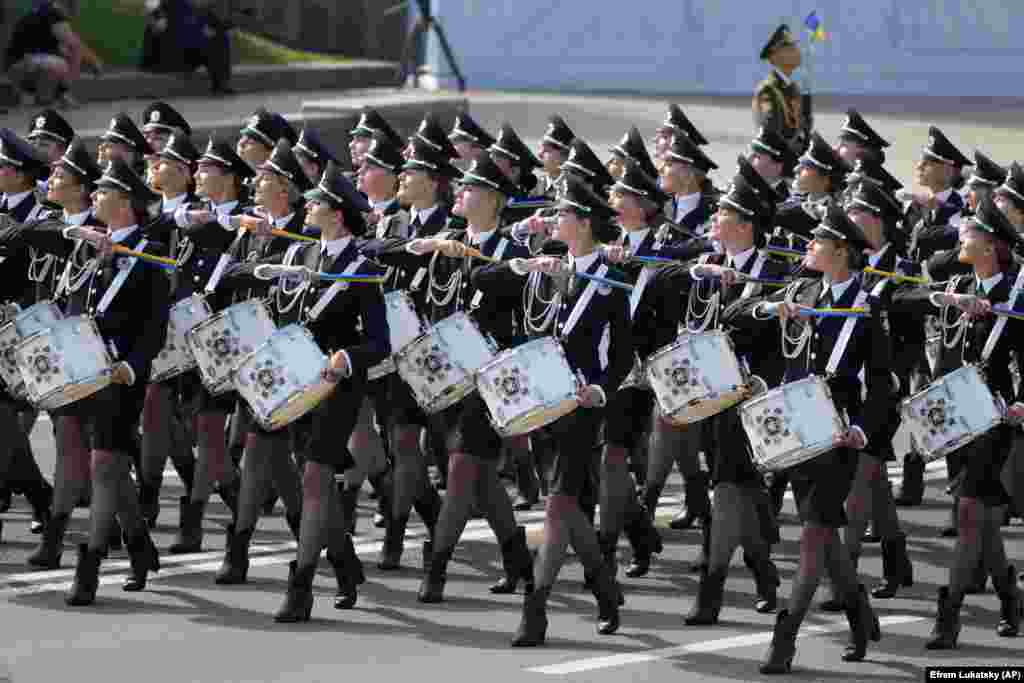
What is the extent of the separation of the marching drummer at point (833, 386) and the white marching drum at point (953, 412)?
0.29 metres

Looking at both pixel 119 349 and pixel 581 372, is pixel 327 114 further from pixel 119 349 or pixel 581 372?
pixel 581 372

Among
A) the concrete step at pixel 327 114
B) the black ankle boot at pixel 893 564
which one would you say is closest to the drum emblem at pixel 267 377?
the black ankle boot at pixel 893 564

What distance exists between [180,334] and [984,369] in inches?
185

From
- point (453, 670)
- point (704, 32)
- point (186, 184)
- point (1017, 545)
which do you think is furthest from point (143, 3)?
point (453, 670)

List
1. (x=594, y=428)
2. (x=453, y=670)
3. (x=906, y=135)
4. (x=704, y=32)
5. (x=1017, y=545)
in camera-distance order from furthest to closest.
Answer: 1. (x=704, y=32)
2. (x=906, y=135)
3. (x=1017, y=545)
4. (x=594, y=428)
5. (x=453, y=670)

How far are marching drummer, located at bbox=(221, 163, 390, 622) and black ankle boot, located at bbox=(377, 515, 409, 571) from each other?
654mm

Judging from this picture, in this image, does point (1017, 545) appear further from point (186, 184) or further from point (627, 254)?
point (186, 184)

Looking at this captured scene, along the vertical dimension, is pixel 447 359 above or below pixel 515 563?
above

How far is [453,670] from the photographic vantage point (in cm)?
1177

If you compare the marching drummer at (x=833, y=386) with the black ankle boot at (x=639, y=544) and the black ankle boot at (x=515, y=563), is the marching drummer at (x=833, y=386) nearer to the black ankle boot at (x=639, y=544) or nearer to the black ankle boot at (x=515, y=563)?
the black ankle boot at (x=515, y=563)

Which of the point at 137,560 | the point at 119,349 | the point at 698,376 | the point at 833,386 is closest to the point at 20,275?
the point at 119,349

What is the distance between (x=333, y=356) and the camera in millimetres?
12734

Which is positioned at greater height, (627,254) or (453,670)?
(627,254)

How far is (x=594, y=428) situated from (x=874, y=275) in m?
1.92
